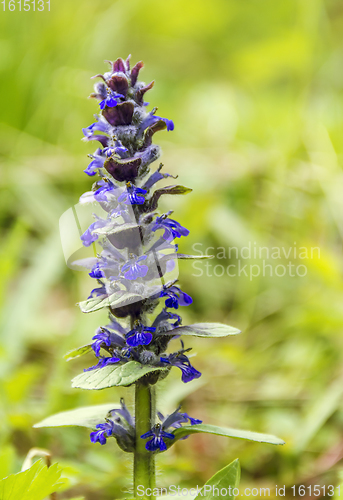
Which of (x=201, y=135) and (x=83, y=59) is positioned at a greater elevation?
(x=83, y=59)

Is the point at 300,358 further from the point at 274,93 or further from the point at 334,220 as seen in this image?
the point at 274,93

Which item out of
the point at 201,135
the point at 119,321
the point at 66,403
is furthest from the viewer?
the point at 201,135

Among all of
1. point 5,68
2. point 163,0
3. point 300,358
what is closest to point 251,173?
point 300,358

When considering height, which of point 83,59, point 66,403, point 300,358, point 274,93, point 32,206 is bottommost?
point 66,403

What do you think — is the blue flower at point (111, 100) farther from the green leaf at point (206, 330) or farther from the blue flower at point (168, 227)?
the green leaf at point (206, 330)

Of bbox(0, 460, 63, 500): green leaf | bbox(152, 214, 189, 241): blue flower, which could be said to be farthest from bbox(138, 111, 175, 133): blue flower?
bbox(0, 460, 63, 500): green leaf
